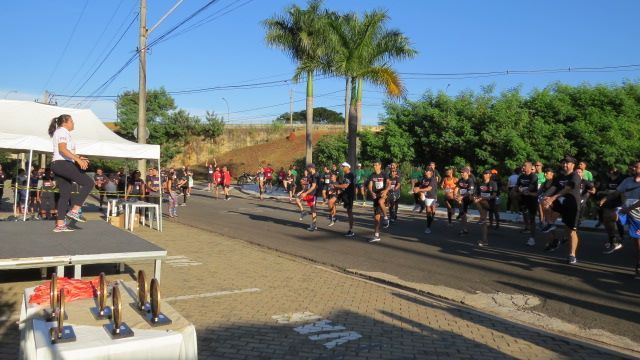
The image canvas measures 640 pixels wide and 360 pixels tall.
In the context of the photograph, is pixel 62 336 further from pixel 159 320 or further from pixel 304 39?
pixel 304 39

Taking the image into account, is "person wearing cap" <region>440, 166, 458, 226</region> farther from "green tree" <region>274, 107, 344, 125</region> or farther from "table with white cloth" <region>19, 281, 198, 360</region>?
"green tree" <region>274, 107, 344, 125</region>

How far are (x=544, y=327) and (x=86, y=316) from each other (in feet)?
15.6

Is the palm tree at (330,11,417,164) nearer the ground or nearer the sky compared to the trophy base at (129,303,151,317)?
nearer the sky

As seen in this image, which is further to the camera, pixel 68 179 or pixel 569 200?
pixel 569 200

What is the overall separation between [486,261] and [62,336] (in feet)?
26.6

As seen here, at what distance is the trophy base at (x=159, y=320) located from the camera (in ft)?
13.8

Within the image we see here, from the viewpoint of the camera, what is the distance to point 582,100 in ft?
84.3

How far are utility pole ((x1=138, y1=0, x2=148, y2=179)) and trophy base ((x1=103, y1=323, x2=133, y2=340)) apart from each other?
14898mm

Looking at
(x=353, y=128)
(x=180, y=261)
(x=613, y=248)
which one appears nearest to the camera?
(x=180, y=261)

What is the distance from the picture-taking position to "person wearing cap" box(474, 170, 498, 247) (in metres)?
12.2

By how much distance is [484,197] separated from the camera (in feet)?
41.5

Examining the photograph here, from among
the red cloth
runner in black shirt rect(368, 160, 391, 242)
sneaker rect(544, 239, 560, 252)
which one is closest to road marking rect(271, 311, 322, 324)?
the red cloth

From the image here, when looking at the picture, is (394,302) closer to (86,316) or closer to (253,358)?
(253,358)

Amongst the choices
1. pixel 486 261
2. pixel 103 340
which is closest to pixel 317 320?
pixel 103 340
